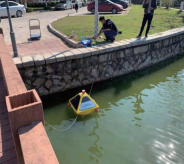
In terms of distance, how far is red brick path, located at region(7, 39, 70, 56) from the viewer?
22.3ft

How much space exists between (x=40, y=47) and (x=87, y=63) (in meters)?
2.05

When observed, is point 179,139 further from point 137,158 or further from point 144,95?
point 144,95

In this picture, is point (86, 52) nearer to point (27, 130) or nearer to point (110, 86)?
point (110, 86)

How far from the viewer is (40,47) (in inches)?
291

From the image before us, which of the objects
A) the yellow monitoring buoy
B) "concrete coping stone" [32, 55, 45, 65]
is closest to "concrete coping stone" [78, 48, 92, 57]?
"concrete coping stone" [32, 55, 45, 65]

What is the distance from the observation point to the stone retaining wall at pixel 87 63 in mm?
5777

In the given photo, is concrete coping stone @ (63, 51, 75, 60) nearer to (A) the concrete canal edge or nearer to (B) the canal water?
(B) the canal water

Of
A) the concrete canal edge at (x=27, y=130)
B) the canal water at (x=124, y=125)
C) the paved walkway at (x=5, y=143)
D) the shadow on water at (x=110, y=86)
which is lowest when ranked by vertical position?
the canal water at (x=124, y=125)

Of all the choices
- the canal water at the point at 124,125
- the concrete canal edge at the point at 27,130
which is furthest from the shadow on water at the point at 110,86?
the concrete canal edge at the point at 27,130

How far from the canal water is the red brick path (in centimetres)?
168

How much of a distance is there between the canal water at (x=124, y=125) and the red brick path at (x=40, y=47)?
5.52ft

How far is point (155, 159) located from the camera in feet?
12.9

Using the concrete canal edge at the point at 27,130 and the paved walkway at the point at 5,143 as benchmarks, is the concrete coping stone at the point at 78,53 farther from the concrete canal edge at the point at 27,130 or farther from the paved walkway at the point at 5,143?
the concrete canal edge at the point at 27,130

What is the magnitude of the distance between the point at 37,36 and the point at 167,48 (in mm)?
5845
